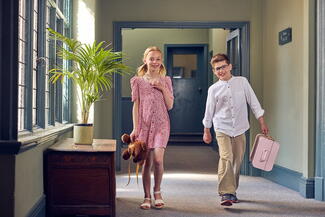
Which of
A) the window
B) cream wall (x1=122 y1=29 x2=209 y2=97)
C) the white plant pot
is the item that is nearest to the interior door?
cream wall (x1=122 y1=29 x2=209 y2=97)

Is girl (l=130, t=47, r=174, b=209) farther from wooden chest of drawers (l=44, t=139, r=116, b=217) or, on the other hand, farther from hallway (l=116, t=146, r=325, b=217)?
wooden chest of drawers (l=44, t=139, r=116, b=217)

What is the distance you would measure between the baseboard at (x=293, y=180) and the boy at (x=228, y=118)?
72 centimetres

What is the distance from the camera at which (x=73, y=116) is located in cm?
520

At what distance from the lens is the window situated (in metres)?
3.11

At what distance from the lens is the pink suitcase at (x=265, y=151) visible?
4094 mm

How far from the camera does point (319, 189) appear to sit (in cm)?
432

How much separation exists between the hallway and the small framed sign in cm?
153

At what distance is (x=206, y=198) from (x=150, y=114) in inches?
42.9

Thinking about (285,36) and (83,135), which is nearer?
(83,135)

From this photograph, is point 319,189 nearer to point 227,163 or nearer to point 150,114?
point 227,163

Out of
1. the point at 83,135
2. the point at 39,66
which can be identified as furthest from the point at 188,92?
the point at 39,66

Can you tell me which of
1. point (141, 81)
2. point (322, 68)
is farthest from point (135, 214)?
point (322, 68)

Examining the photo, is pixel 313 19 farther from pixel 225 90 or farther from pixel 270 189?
pixel 270 189

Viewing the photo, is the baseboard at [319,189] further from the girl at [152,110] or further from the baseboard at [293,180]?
the girl at [152,110]
